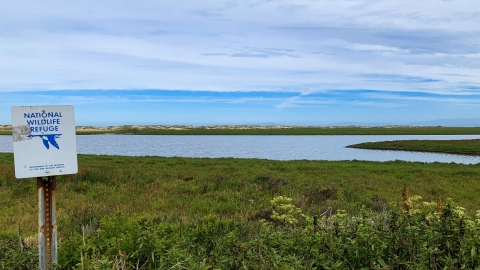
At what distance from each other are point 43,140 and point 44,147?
7cm

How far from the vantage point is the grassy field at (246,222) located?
391 centimetres

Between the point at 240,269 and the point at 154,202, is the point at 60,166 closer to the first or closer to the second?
the point at 240,269

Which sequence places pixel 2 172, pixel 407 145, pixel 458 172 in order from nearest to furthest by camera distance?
pixel 2 172, pixel 458 172, pixel 407 145

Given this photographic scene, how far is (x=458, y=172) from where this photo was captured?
24234 mm

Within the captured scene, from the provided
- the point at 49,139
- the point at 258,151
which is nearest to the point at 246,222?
the point at 49,139

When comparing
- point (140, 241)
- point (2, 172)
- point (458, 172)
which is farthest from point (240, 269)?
point (458, 172)

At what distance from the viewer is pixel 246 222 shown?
7.82m

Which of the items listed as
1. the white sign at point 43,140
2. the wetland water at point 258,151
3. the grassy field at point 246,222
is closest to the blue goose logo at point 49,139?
the white sign at point 43,140

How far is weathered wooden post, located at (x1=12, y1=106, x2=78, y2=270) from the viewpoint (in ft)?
12.1

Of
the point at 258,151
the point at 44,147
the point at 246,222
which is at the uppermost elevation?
the point at 44,147

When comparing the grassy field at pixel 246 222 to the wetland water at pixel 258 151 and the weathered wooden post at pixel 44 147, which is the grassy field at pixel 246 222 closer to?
the weathered wooden post at pixel 44 147

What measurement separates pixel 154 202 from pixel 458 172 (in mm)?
20882

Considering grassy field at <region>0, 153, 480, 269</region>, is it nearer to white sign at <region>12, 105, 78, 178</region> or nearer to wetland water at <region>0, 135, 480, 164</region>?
white sign at <region>12, 105, 78, 178</region>

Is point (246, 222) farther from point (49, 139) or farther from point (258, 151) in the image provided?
point (258, 151)
